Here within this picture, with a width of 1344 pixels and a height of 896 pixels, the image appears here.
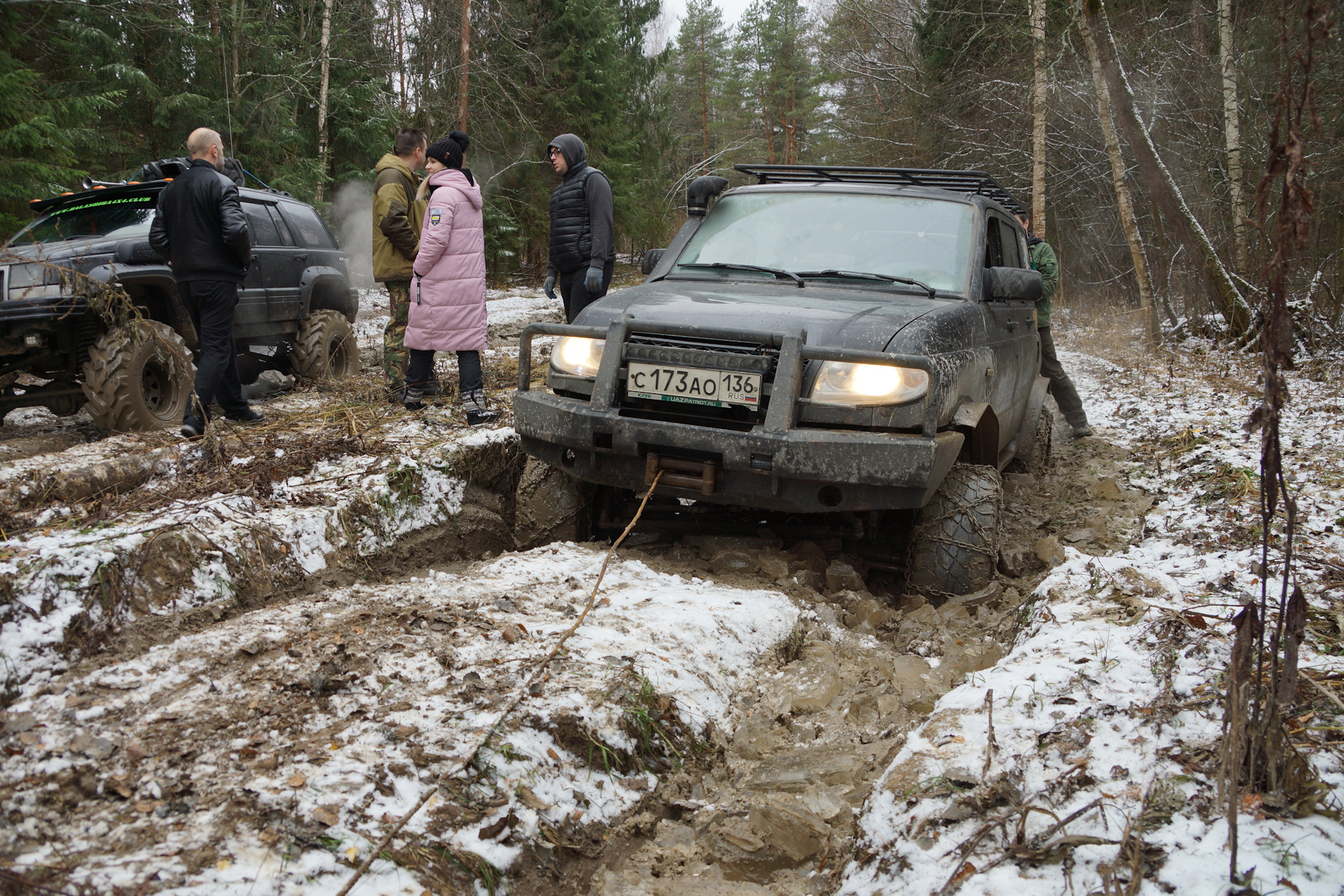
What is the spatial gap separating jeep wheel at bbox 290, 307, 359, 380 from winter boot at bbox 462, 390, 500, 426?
10.1ft

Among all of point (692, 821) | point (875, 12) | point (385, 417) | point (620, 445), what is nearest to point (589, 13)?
point (875, 12)

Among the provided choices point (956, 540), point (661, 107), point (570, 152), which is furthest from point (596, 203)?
point (661, 107)

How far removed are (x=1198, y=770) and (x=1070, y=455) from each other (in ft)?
17.7

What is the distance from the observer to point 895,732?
275 cm

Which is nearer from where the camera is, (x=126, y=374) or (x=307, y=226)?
(x=126, y=374)

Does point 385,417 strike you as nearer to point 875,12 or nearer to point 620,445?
point 620,445

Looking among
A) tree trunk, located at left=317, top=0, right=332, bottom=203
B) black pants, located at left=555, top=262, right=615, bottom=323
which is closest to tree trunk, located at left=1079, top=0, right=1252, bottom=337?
black pants, located at left=555, top=262, right=615, bottom=323

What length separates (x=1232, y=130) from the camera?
12.1 metres

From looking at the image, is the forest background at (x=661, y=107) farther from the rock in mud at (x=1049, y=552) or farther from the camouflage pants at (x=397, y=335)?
the rock in mud at (x=1049, y=552)

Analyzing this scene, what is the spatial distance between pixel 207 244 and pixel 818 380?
442 centimetres

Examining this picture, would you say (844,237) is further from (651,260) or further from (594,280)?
(594,280)

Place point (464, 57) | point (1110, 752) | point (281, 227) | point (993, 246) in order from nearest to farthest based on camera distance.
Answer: point (1110, 752)
point (993, 246)
point (281, 227)
point (464, 57)

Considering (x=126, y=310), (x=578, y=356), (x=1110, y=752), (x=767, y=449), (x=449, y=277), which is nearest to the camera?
(x=1110, y=752)

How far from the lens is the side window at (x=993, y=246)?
4.60m
